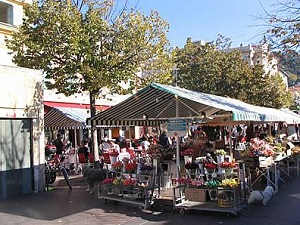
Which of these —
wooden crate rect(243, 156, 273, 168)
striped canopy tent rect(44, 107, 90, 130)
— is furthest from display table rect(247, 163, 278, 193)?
striped canopy tent rect(44, 107, 90, 130)

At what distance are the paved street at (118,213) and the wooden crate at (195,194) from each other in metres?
0.30

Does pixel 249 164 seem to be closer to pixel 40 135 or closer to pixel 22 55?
pixel 40 135

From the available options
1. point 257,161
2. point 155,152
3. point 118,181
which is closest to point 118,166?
point 118,181

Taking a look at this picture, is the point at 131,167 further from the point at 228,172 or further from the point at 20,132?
the point at 20,132

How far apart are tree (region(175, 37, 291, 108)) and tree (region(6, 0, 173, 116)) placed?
17.8 metres

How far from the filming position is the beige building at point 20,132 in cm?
1073

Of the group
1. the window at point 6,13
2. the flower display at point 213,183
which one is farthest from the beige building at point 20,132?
the window at point 6,13

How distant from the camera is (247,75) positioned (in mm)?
31969

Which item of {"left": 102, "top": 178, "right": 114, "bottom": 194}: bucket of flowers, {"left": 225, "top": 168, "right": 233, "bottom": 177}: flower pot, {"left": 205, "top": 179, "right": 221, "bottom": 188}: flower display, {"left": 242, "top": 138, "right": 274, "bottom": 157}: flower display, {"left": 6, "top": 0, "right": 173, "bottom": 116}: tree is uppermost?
{"left": 6, "top": 0, "right": 173, "bottom": 116}: tree

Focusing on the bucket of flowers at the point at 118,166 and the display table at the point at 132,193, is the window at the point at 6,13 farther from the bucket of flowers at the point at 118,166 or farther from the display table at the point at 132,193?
the display table at the point at 132,193

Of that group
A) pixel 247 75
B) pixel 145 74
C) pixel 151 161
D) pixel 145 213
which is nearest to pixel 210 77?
pixel 247 75

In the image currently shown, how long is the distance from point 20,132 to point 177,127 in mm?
5087

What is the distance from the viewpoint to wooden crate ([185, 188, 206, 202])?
831cm

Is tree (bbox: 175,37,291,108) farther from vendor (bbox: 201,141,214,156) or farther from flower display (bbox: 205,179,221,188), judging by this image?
flower display (bbox: 205,179,221,188)
